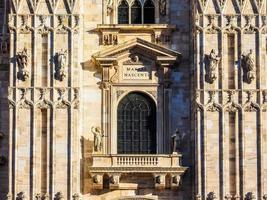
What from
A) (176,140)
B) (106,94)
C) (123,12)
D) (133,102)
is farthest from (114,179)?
(123,12)

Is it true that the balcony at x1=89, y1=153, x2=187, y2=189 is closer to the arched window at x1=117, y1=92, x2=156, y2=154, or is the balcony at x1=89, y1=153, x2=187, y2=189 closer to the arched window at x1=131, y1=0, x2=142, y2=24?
the arched window at x1=117, y1=92, x2=156, y2=154

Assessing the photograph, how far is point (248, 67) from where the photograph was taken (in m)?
35.9

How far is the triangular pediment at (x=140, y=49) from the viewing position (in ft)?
120

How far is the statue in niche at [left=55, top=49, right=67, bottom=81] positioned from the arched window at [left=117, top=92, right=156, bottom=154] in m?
2.40

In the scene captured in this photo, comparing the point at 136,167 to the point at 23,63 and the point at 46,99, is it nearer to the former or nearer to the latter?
the point at 46,99

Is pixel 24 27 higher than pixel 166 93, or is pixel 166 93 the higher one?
pixel 24 27

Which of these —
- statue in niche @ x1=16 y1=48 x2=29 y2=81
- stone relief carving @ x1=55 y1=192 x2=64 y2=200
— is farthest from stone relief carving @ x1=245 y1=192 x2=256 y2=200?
statue in niche @ x1=16 y1=48 x2=29 y2=81

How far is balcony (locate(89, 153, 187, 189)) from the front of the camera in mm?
35531

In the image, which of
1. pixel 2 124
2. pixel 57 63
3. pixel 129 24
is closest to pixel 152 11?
pixel 129 24

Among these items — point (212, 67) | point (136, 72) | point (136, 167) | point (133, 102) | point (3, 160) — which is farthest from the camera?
point (136, 72)

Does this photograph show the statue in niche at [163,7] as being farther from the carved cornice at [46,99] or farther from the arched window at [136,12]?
the carved cornice at [46,99]

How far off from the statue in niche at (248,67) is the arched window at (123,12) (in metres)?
4.62

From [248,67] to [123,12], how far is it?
5131 millimetres

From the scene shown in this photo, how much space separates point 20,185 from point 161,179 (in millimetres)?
4803
